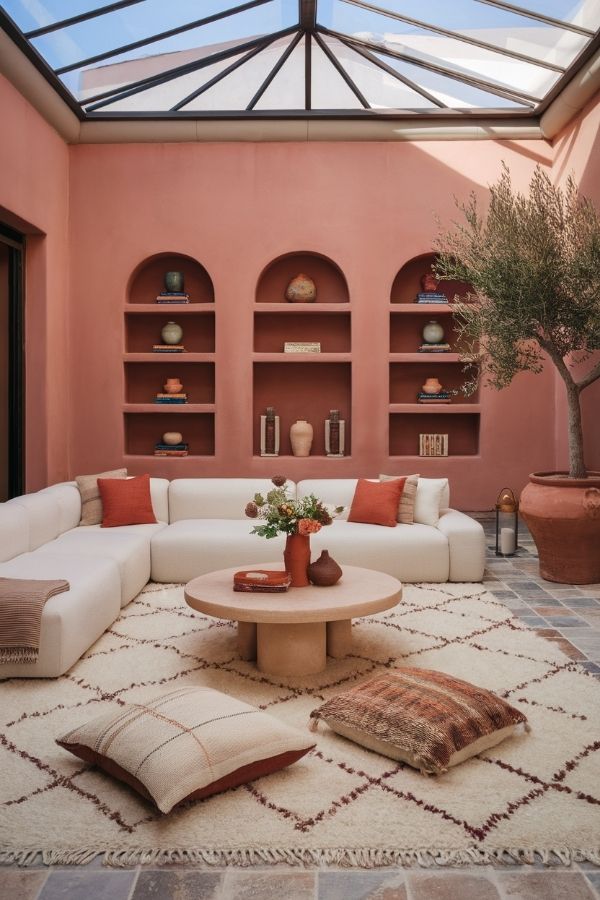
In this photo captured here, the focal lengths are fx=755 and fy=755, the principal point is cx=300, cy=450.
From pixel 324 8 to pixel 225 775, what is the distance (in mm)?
6045

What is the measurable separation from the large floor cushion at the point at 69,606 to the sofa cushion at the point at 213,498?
1.61 m

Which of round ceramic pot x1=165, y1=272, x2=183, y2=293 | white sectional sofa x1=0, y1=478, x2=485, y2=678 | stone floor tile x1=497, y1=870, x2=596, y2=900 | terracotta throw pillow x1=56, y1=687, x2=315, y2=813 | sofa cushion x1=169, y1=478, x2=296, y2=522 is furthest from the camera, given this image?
round ceramic pot x1=165, y1=272, x2=183, y2=293

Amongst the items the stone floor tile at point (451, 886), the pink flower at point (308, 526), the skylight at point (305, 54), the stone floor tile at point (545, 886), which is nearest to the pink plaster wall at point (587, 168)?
the skylight at point (305, 54)

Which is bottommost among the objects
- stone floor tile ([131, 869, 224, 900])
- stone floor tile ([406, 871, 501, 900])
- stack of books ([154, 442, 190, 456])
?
stone floor tile ([131, 869, 224, 900])

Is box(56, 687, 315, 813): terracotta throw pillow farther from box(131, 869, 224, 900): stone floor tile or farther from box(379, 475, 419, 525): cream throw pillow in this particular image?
box(379, 475, 419, 525): cream throw pillow

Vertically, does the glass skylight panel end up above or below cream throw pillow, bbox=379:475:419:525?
above

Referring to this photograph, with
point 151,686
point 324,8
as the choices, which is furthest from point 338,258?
point 151,686

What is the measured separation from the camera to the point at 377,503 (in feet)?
18.9

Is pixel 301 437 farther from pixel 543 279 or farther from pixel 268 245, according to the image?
pixel 543 279

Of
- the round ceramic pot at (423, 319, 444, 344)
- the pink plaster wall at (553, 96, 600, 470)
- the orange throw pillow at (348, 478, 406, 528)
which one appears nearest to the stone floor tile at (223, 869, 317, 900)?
the orange throw pillow at (348, 478, 406, 528)

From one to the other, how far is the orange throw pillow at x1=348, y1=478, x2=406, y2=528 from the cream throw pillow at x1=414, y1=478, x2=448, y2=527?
0.58 feet

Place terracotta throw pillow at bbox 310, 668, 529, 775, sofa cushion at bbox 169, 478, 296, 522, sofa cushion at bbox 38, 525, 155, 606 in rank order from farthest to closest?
sofa cushion at bbox 169, 478, 296, 522 < sofa cushion at bbox 38, 525, 155, 606 < terracotta throw pillow at bbox 310, 668, 529, 775

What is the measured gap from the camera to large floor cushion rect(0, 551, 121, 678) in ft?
11.5

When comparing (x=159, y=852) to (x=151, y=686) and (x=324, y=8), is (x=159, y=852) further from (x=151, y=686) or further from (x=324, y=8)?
(x=324, y=8)
